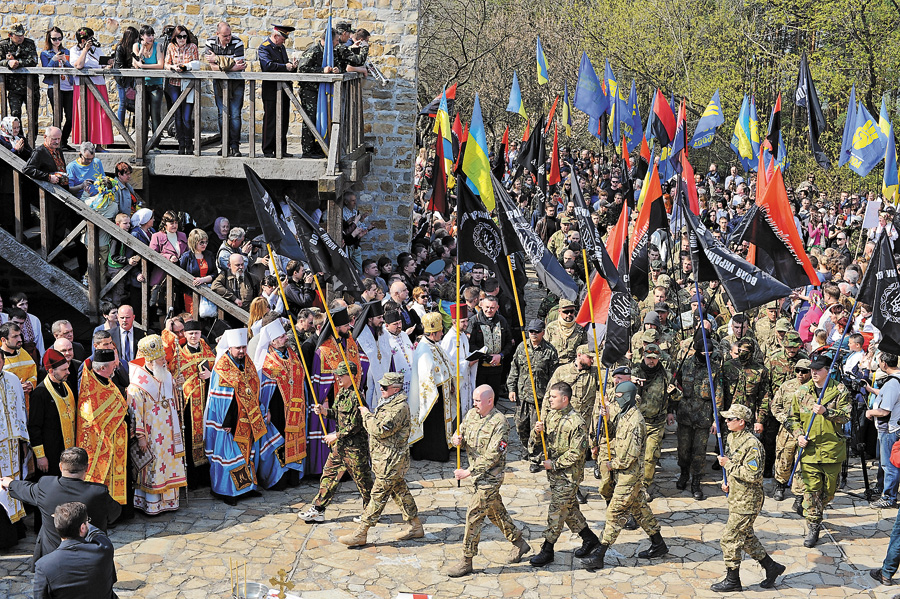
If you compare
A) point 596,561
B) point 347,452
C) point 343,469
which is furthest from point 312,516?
point 596,561

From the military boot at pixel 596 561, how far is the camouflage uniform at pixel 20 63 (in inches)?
368

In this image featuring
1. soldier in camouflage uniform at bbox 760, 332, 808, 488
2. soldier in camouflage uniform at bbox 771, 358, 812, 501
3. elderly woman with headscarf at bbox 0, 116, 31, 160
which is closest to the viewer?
soldier in camouflage uniform at bbox 771, 358, 812, 501

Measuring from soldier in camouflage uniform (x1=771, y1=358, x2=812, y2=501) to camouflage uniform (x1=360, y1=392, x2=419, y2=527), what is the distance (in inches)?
149

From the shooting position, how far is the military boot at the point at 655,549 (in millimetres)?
9047

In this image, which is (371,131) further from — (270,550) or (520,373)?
(270,550)

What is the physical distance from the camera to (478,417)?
8625mm

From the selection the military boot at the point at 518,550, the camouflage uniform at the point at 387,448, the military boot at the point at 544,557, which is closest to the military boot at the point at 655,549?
the military boot at the point at 544,557

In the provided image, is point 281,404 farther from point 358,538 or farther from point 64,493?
point 64,493

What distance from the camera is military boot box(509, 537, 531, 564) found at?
8922 millimetres

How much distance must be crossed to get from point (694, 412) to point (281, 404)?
13.9 ft

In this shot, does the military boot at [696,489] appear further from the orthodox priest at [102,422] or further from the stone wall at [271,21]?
the stone wall at [271,21]

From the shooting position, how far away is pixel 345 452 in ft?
30.6

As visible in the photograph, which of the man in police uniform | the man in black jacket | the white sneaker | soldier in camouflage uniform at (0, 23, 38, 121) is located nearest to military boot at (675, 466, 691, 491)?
the white sneaker

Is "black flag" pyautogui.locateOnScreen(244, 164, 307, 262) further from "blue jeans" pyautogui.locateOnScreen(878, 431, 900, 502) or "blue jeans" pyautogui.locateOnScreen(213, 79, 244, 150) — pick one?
"blue jeans" pyautogui.locateOnScreen(878, 431, 900, 502)
